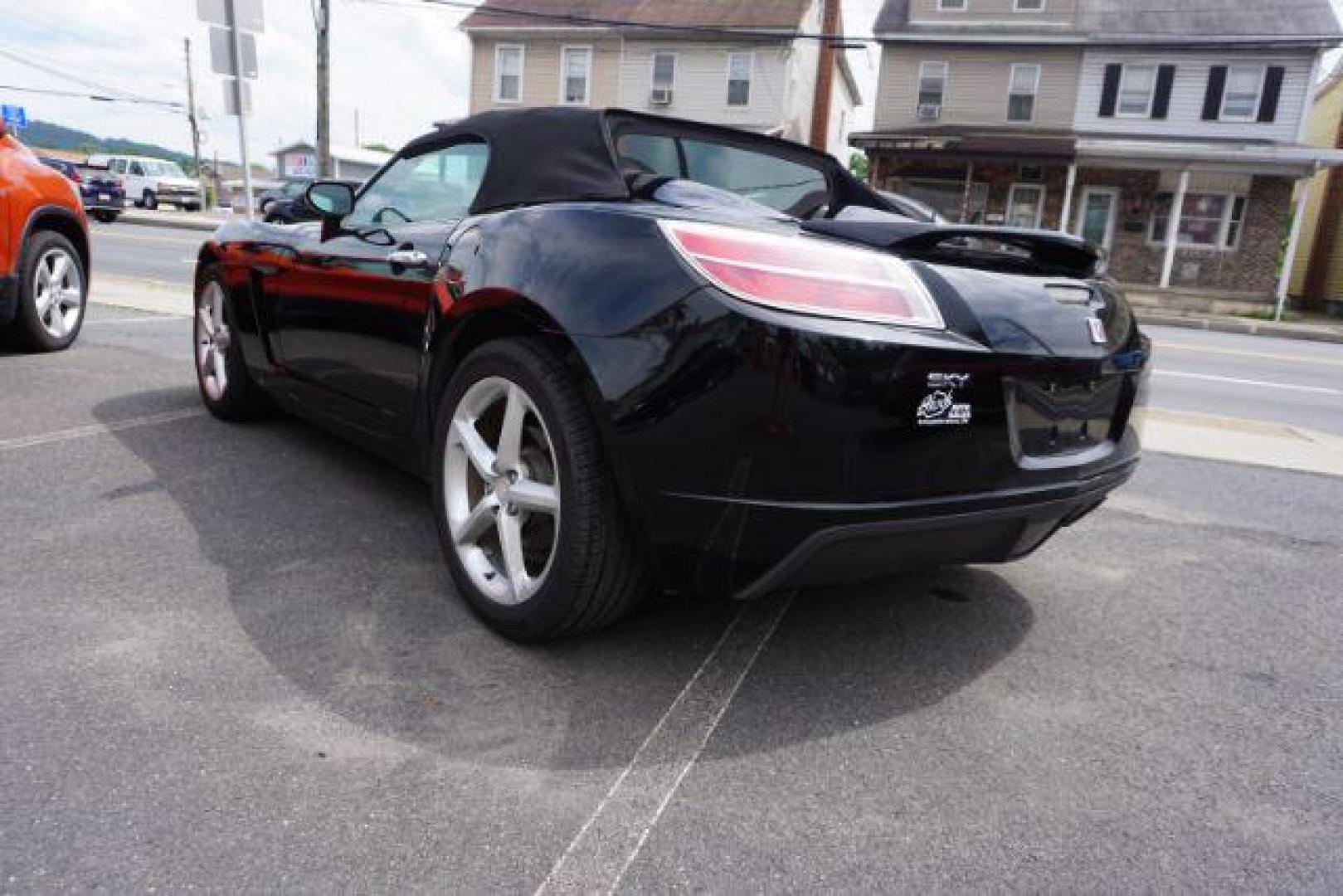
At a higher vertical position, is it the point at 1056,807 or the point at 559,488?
the point at 559,488

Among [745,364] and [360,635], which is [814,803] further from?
[360,635]

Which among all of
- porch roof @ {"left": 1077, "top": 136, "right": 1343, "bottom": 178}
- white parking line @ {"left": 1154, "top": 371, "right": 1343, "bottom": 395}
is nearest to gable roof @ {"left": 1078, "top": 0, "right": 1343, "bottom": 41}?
porch roof @ {"left": 1077, "top": 136, "right": 1343, "bottom": 178}

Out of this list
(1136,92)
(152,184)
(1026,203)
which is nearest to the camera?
(1136,92)

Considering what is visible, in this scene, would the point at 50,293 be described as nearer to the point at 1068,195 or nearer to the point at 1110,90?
the point at 1068,195

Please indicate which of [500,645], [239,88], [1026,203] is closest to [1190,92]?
[1026,203]

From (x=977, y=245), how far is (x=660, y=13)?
28119 millimetres

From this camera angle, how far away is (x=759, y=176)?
3357mm

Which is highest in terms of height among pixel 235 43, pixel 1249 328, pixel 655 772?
pixel 235 43

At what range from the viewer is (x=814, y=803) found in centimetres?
189

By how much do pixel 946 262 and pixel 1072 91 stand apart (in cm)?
2584

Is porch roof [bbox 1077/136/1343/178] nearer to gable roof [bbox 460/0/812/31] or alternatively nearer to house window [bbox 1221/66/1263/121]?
house window [bbox 1221/66/1263/121]

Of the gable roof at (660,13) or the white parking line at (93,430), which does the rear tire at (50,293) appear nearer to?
the white parking line at (93,430)

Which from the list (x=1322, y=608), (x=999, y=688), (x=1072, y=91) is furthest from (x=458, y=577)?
(x=1072, y=91)

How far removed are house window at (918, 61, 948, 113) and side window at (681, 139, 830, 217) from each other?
958 inches
